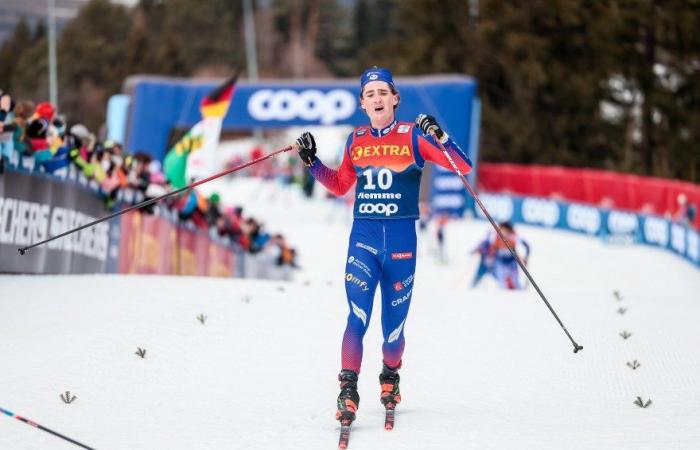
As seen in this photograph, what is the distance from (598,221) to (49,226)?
20.8 meters

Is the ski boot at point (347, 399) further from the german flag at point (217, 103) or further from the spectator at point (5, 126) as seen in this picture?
the german flag at point (217, 103)

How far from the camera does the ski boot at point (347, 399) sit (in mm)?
6422

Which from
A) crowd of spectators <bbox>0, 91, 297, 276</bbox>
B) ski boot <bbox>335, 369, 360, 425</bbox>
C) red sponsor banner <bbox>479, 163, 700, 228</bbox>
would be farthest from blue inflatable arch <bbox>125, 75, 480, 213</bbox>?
ski boot <bbox>335, 369, 360, 425</bbox>

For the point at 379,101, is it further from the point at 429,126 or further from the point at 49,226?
the point at 49,226

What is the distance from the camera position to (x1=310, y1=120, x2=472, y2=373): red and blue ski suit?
6832mm

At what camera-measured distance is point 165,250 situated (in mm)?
16297

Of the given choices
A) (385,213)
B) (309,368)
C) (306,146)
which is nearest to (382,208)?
(385,213)

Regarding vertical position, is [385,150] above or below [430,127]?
below

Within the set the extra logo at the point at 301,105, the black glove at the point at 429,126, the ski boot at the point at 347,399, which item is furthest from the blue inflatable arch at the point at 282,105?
the ski boot at the point at 347,399

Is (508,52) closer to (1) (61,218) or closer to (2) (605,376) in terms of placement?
(1) (61,218)

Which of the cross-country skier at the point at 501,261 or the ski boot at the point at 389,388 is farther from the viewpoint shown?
the cross-country skier at the point at 501,261

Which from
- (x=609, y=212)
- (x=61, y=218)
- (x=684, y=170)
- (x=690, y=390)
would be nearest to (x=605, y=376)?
(x=690, y=390)

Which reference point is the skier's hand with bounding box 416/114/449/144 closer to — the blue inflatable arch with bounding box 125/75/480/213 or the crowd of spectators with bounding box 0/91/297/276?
the crowd of spectators with bounding box 0/91/297/276

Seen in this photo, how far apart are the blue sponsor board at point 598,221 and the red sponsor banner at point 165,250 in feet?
32.2
